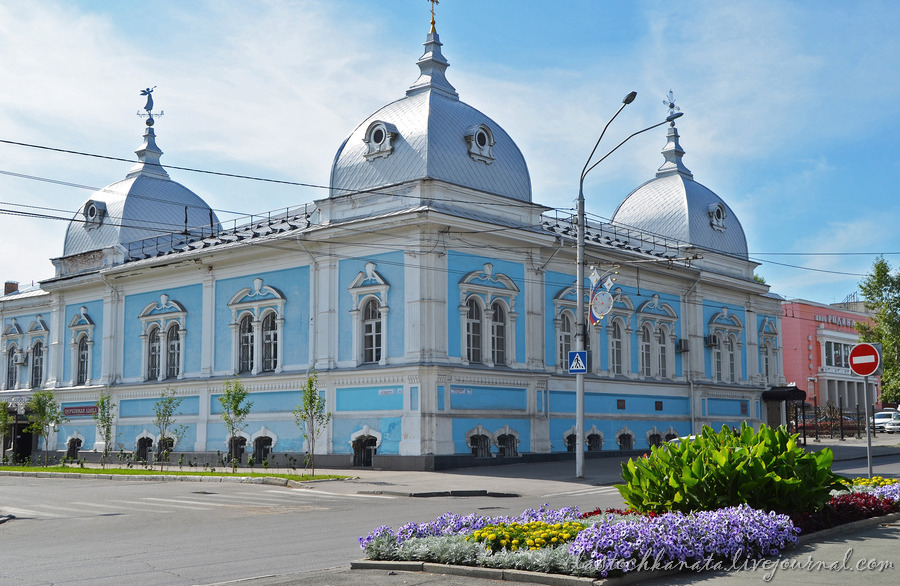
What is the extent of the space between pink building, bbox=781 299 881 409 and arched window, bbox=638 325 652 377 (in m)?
41.5

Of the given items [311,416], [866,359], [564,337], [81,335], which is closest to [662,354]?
[564,337]

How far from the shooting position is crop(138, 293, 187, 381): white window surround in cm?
3703

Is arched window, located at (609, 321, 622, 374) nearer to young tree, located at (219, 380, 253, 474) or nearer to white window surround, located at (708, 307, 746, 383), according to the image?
white window surround, located at (708, 307, 746, 383)

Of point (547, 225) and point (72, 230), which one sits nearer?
point (547, 225)

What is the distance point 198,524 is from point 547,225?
69.8 feet

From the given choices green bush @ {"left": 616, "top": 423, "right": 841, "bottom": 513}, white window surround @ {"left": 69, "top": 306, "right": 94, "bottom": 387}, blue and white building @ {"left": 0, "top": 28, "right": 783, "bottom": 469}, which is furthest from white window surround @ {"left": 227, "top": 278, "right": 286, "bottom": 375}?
green bush @ {"left": 616, "top": 423, "right": 841, "bottom": 513}

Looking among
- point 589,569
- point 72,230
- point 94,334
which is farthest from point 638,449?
point 589,569

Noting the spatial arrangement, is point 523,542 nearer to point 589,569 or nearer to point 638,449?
point 589,569

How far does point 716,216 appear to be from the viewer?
142ft

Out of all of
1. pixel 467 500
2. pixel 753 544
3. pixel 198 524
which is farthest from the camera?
pixel 467 500

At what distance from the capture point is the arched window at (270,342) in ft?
111

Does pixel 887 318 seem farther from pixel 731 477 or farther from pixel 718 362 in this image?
pixel 731 477

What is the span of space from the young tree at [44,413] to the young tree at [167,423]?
4711mm

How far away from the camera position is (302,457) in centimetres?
3153
